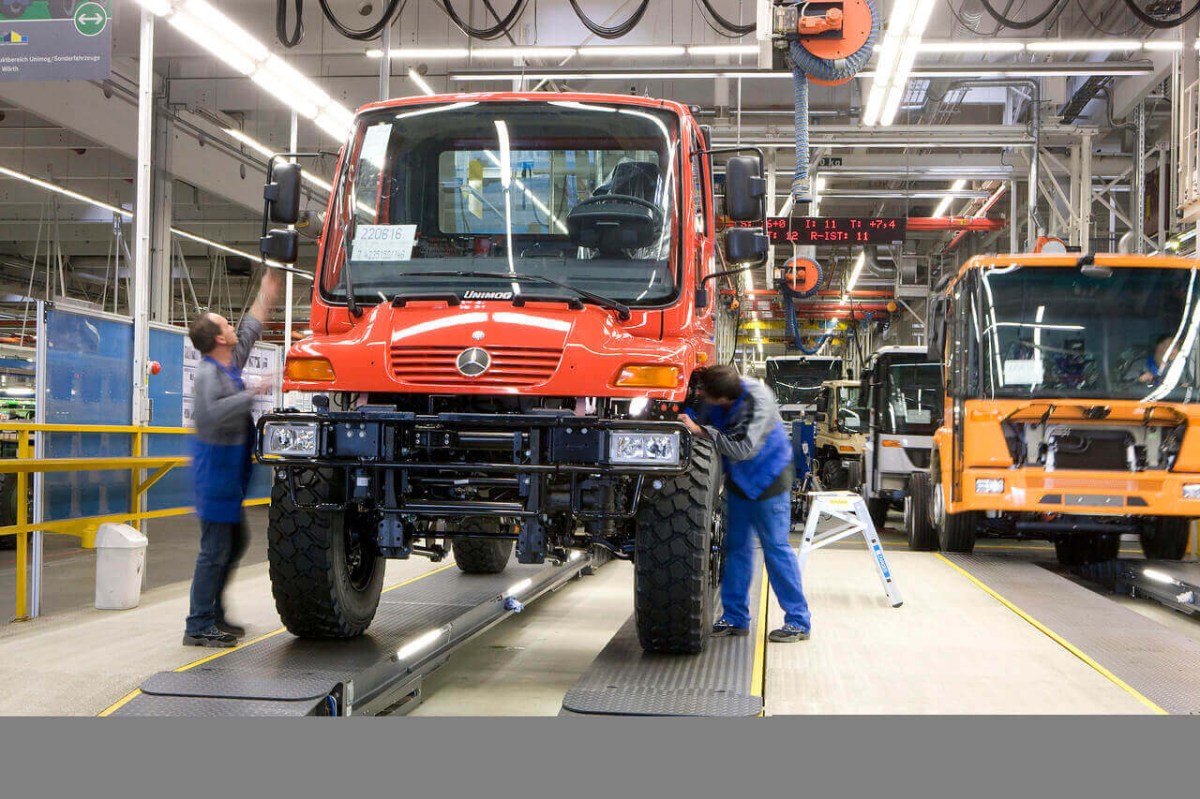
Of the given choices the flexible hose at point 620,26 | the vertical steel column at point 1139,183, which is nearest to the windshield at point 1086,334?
the flexible hose at point 620,26

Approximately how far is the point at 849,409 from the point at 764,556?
14.0 meters

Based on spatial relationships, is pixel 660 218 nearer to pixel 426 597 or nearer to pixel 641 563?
pixel 641 563

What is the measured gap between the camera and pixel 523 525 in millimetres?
4793

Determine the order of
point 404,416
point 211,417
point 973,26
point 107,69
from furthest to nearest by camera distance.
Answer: point 973,26 → point 107,69 → point 211,417 → point 404,416

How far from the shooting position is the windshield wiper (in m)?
5.14

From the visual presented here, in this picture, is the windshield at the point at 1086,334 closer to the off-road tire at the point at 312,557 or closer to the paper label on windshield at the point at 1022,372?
the paper label on windshield at the point at 1022,372

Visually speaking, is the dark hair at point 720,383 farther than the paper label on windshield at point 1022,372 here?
No

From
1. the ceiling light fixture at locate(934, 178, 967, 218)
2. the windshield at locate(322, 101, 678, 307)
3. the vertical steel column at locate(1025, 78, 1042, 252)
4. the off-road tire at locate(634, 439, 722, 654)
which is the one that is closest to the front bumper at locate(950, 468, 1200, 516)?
the off-road tire at locate(634, 439, 722, 654)

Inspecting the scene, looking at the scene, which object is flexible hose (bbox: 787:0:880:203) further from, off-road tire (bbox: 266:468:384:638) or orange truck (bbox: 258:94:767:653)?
off-road tire (bbox: 266:468:384:638)

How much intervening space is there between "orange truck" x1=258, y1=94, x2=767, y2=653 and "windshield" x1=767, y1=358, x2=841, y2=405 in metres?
20.1

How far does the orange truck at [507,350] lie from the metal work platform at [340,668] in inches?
10.0

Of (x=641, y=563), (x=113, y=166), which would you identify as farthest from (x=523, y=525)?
(x=113, y=166)

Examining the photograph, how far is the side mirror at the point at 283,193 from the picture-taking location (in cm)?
566

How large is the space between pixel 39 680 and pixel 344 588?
142 centimetres
